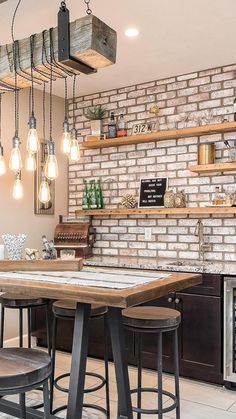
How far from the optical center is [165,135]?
13.4 feet

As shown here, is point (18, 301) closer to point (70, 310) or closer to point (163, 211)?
point (70, 310)

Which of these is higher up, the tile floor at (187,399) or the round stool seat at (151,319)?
the round stool seat at (151,319)

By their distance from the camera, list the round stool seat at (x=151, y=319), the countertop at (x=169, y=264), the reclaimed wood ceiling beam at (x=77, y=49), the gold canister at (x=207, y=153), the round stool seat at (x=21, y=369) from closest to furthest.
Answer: the round stool seat at (x=21, y=369) < the reclaimed wood ceiling beam at (x=77, y=49) < the round stool seat at (x=151, y=319) < the countertop at (x=169, y=264) < the gold canister at (x=207, y=153)

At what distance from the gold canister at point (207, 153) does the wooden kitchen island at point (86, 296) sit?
1.74 m

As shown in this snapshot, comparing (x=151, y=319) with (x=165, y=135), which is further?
(x=165, y=135)

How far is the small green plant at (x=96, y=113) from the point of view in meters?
4.62

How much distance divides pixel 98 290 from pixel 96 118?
307 centimetres

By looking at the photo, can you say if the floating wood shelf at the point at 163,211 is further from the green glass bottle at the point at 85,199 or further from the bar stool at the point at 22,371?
the bar stool at the point at 22,371

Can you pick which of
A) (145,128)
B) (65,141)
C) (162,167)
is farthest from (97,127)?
(65,141)

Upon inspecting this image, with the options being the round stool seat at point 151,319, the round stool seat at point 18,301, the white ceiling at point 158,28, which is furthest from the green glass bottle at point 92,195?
the round stool seat at point 151,319

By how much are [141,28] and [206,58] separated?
847 millimetres

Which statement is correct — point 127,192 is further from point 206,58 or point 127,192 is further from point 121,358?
point 121,358

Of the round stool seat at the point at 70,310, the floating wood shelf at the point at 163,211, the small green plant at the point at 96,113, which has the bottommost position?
the round stool seat at the point at 70,310

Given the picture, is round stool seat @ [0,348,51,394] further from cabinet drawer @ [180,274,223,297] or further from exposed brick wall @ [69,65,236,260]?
exposed brick wall @ [69,65,236,260]
